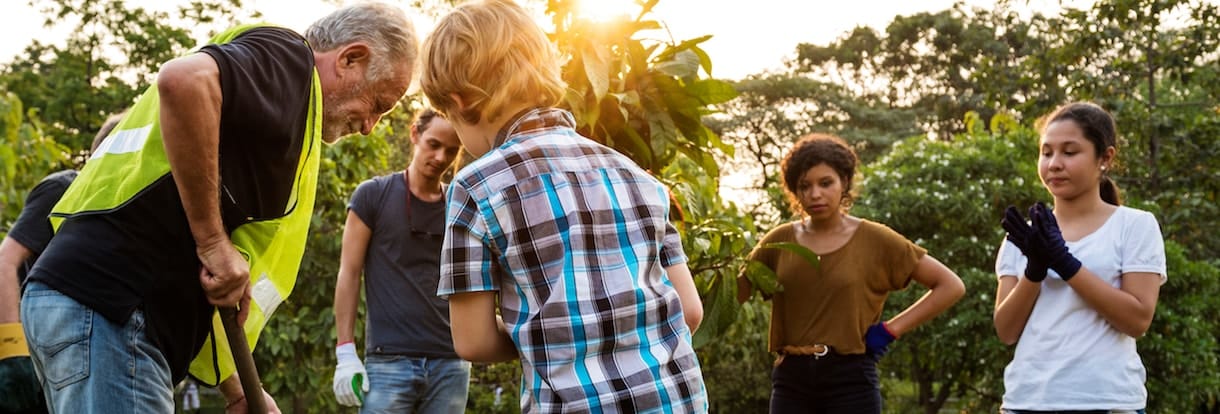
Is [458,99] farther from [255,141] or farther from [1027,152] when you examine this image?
[1027,152]

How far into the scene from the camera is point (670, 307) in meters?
2.06

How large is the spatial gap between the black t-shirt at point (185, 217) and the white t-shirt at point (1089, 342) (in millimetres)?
2406

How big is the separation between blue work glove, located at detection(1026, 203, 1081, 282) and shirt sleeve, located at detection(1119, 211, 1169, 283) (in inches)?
6.9

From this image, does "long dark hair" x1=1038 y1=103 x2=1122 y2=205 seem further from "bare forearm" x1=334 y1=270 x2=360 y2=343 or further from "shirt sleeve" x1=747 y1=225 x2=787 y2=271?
"bare forearm" x1=334 y1=270 x2=360 y2=343

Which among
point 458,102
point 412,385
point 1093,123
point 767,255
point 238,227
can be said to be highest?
point 1093,123

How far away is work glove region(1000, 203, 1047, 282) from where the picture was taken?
335cm

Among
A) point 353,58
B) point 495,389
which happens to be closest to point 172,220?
point 353,58

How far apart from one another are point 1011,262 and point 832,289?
70cm

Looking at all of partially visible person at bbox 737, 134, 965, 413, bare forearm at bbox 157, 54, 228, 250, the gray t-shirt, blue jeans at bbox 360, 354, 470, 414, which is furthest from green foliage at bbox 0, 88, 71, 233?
bare forearm at bbox 157, 54, 228, 250

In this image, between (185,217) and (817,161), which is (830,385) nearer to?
(817,161)

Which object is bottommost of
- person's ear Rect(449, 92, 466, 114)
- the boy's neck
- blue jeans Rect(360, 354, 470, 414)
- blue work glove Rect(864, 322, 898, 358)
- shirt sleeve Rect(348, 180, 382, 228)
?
blue jeans Rect(360, 354, 470, 414)

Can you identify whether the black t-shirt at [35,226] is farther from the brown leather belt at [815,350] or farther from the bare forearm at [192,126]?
the brown leather belt at [815,350]

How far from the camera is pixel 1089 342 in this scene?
10.9 feet

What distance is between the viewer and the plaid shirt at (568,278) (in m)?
1.93
